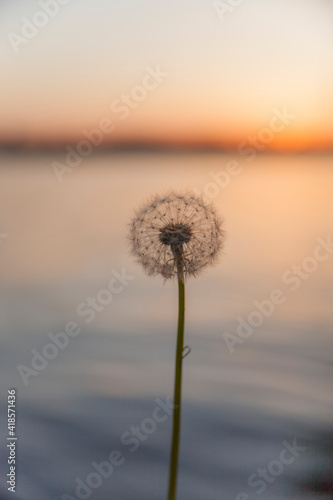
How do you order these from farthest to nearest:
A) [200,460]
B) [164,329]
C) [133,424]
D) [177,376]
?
1. [164,329]
2. [133,424]
3. [200,460]
4. [177,376]

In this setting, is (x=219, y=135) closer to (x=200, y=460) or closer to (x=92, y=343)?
(x=92, y=343)

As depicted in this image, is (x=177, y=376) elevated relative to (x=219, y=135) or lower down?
lower down

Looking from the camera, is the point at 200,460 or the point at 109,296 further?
the point at 109,296

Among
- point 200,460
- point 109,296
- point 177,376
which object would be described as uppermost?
point 109,296

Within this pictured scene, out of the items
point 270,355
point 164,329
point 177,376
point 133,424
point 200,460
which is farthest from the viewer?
point 164,329

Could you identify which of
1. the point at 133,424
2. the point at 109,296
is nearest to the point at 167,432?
the point at 133,424
